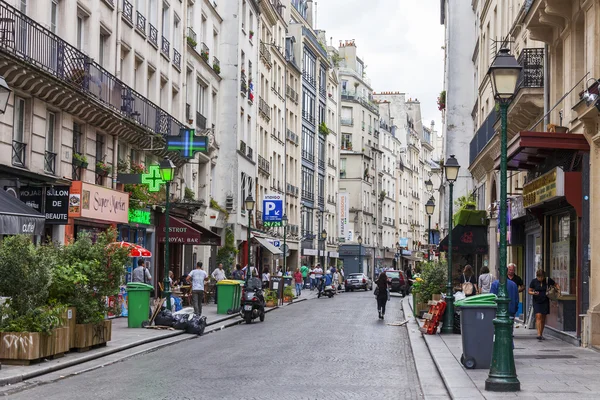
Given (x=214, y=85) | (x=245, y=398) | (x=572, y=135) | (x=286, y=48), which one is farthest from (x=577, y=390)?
(x=286, y=48)

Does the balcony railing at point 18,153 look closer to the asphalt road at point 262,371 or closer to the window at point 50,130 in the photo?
the window at point 50,130

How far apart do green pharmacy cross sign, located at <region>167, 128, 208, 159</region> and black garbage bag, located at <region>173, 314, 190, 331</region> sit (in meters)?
8.59

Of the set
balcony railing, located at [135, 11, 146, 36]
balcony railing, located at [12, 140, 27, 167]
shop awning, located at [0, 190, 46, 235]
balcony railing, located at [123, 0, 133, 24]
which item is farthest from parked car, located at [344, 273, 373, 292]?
shop awning, located at [0, 190, 46, 235]

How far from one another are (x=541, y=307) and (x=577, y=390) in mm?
8796

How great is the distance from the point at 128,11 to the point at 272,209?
20731 millimetres

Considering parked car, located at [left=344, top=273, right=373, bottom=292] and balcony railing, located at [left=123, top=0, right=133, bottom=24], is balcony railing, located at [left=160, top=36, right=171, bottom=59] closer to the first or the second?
balcony railing, located at [left=123, top=0, right=133, bottom=24]

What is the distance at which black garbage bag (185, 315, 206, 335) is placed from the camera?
2250 cm

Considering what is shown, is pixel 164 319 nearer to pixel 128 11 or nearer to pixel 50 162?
pixel 50 162

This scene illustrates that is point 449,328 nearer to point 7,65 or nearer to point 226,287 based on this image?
point 226,287

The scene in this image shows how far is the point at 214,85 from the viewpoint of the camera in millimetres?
45062

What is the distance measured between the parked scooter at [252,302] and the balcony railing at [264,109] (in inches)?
1088

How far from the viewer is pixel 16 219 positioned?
57.0ft

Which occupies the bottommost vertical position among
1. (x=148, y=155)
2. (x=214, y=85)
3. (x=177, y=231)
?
(x=177, y=231)

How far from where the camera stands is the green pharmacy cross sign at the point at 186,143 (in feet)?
99.5
